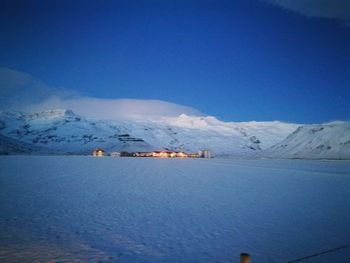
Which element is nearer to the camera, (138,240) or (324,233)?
(138,240)

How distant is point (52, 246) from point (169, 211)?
6.84 m

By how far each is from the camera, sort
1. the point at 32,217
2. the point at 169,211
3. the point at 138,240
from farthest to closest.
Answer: the point at 169,211, the point at 32,217, the point at 138,240

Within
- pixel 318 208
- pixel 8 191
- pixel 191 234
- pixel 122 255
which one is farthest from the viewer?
pixel 8 191

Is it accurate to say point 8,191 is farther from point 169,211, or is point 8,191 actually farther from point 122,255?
point 122,255

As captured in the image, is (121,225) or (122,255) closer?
(122,255)

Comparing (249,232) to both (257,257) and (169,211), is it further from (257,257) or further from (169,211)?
(169,211)

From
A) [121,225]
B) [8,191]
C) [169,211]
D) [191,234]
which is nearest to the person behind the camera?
[191,234]

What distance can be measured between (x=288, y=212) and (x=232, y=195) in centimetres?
617

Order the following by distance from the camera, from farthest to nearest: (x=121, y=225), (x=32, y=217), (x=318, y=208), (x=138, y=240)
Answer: (x=318, y=208) → (x=32, y=217) → (x=121, y=225) → (x=138, y=240)

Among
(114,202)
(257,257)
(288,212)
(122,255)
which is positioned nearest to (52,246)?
(122,255)

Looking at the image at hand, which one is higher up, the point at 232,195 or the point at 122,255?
the point at 232,195

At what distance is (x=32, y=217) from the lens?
534 inches

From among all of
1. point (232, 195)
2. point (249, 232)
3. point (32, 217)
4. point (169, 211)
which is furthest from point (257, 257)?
point (232, 195)

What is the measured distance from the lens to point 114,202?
58.5ft
